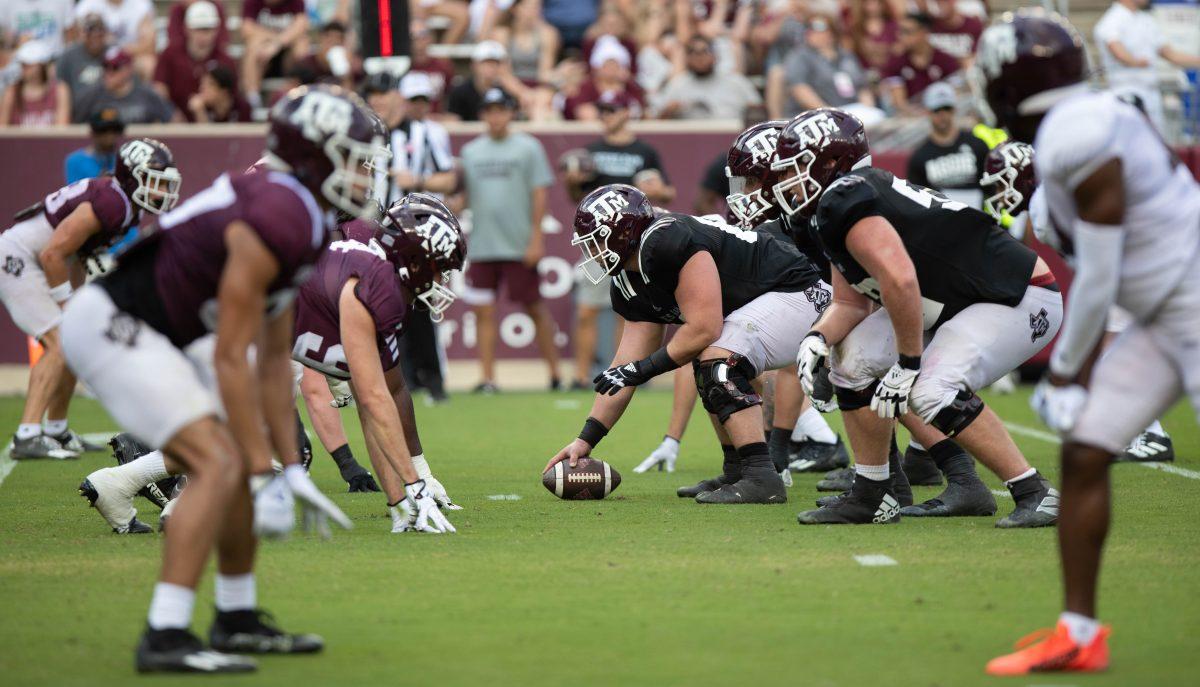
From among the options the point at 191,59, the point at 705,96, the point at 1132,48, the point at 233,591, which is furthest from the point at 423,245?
the point at 191,59

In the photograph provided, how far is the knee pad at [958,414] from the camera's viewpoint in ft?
21.9

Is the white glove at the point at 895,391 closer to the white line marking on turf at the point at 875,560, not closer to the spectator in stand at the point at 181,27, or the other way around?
the white line marking on turf at the point at 875,560

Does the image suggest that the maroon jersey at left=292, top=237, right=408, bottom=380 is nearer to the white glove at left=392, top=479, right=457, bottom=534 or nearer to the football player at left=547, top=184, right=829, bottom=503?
the white glove at left=392, top=479, right=457, bottom=534

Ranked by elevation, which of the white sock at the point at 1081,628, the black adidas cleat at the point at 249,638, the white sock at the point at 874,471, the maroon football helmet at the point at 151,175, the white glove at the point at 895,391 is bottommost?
the white sock at the point at 874,471

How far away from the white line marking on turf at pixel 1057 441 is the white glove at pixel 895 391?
256cm

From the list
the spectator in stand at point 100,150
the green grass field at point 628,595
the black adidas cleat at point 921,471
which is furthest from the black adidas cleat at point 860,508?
the spectator in stand at point 100,150

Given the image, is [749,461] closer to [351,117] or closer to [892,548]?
[892,548]

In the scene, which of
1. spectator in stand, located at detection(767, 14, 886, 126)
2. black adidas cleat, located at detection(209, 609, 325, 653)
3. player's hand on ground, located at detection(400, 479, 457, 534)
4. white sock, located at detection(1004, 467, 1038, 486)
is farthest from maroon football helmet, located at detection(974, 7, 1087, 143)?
spectator in stand, located at detection(767, 14, 886, 126)

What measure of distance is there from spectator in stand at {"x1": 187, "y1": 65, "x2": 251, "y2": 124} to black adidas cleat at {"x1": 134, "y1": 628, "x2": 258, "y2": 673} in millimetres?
11685

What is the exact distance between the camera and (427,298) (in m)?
7.21

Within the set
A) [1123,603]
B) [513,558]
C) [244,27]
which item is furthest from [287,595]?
[244,27]

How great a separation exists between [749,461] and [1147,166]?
373 centimetres

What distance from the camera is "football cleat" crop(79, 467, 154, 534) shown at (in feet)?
22.6

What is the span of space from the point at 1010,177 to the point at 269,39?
1034cm
